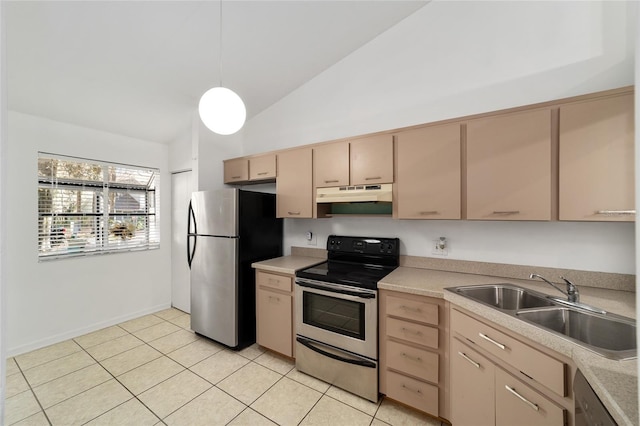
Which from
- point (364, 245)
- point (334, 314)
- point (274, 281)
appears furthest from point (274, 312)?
point (364, 245)

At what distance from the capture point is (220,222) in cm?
267

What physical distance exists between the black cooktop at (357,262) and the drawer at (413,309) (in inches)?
7.0

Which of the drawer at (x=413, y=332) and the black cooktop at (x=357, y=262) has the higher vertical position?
the black cooktop at (x=357, y=262)

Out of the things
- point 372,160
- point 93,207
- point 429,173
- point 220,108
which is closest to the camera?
point 220,108

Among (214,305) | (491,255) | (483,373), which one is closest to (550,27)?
(491,255)

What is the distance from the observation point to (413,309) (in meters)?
1.76

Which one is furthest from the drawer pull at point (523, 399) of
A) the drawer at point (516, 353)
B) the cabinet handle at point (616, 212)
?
the cabinet handle at point (616, 212)

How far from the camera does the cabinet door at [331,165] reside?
2.40 metres

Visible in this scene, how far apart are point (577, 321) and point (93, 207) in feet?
15.1

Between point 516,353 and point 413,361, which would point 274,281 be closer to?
point 413,361

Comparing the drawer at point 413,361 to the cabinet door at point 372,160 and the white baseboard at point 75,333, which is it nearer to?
the cabinet door at point 372,160

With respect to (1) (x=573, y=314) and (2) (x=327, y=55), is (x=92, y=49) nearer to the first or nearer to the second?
(2) (x=327, y=55)

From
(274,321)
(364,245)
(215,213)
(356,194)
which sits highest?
(356,194)

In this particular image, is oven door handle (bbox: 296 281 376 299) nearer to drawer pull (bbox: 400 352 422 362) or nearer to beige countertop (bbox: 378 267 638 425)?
beige countertop (bbox: 378 267 638 425)
